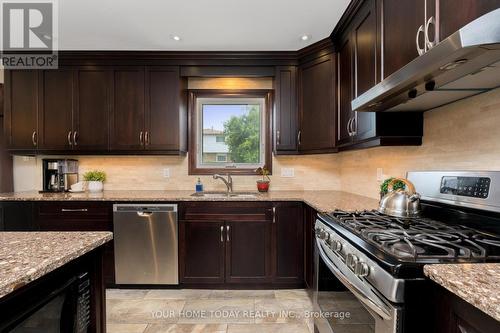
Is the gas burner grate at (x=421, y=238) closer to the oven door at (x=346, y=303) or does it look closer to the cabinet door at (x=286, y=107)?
the oven door at (x=346, y=303)

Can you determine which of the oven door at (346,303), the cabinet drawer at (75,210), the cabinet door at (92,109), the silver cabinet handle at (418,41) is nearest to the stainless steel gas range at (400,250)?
the oven door at (346,303)

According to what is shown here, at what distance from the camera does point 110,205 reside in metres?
2.45

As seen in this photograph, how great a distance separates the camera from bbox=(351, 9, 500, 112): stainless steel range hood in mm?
726

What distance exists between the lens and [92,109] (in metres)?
2.74

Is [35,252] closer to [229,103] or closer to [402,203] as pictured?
[402,203]

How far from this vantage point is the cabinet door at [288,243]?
8.08ft

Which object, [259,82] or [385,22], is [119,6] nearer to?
[259,82]

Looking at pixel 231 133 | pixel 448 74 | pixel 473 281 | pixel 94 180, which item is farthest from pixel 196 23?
pixel 473 281

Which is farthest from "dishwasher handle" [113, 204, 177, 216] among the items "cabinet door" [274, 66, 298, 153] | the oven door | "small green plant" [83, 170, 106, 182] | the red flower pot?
the oven door

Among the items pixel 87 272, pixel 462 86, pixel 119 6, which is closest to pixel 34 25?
pixel 119 6

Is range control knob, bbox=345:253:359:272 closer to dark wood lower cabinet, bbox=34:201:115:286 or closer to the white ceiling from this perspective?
the white ceiling

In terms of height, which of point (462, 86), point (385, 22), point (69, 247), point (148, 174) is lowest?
point (69, 247)

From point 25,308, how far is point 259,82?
9.08 ft

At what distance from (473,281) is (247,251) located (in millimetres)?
1960
